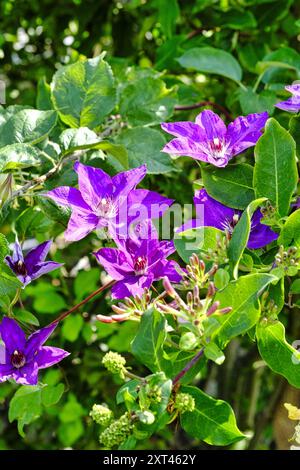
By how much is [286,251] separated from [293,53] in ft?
1.83

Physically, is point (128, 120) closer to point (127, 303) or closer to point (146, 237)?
point (146, 237)

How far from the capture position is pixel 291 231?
72 cm

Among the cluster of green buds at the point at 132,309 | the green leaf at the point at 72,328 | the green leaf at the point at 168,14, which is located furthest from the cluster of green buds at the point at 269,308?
the green leaf at the point at 168,14

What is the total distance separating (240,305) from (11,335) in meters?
0.26

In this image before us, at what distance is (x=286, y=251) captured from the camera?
0.71 meters

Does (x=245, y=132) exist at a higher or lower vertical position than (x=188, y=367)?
higher

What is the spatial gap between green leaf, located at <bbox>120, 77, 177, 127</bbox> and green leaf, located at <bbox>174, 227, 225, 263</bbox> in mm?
364

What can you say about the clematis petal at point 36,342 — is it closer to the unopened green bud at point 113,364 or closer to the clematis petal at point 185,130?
the unopened green bud at point 113,364

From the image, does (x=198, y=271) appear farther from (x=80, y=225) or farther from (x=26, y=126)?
(x=26, y=126)

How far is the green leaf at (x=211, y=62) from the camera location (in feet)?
3.81

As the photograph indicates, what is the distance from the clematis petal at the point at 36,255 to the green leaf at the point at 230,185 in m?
0.20

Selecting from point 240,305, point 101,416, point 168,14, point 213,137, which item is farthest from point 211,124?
point 168,14

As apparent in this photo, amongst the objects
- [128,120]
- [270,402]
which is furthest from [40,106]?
[270,402]

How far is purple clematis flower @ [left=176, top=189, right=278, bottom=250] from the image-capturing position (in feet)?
2.47
